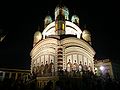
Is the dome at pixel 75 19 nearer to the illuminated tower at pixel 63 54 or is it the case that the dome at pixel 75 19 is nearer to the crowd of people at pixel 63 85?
the illuminated tower at pixel 63 54

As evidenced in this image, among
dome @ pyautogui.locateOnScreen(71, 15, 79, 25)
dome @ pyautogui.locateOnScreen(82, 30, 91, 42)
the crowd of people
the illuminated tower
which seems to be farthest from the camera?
dome @ pyautogui.locateOnScreen(71, 15, 79, 25)

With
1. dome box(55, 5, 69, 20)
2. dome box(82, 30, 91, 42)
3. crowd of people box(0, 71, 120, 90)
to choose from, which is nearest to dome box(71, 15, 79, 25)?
dome box(55, 5, 69, 20)

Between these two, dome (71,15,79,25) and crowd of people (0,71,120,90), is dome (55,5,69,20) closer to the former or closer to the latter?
dome (71,15,79,25)

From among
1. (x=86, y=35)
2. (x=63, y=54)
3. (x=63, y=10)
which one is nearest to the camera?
(x=63, y=54)

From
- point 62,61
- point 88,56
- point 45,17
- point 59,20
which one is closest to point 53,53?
point 62,61

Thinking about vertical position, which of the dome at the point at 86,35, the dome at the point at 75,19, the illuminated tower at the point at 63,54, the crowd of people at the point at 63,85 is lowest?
the crowd of people at the point at 63,85

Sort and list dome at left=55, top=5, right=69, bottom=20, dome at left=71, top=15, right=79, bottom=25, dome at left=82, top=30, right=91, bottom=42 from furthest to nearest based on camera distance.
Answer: dome at left=71, top=15, right=79, bottom=25
dome at left=55, top=5, right=69, bottom=20
dome at left=82, top=30, right=91, bottom=42

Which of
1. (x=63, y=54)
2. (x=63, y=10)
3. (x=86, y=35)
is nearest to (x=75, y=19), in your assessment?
(x=63, y=10)

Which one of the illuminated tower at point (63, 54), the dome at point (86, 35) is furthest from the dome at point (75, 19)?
the illuminated tower at point (63, 54)

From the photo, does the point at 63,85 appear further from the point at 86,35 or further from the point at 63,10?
the point at 63,10

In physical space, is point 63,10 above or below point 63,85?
above

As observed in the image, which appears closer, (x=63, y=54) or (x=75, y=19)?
(x=63, y=54)

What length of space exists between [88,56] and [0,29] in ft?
49.0

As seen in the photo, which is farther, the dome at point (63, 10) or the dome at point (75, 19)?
the dome at point (75, 19)
